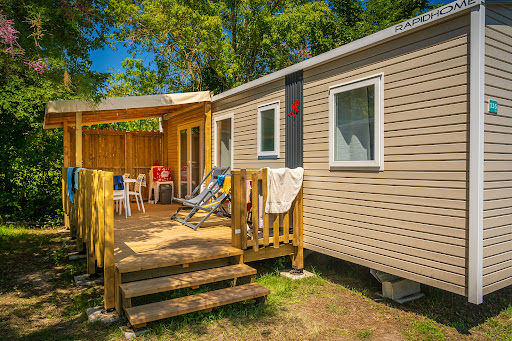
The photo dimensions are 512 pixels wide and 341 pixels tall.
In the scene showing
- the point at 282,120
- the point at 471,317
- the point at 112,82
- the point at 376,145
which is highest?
the point at 112,82

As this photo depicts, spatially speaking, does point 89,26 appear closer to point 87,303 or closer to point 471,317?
point 87,303

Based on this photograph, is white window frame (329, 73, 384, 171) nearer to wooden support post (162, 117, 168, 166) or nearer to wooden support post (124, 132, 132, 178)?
wooden support post (162, 117, 168, 166)

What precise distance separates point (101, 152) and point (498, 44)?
8336 mm

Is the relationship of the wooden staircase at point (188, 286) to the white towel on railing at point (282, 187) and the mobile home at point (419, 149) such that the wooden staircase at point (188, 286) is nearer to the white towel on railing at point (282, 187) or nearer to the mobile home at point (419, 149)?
the white towel on railing at point (282, 187)

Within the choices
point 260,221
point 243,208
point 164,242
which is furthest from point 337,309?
point 164,242

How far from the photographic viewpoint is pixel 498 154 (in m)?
3.26

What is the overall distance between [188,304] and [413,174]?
248 cm

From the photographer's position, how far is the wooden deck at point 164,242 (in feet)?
12.4

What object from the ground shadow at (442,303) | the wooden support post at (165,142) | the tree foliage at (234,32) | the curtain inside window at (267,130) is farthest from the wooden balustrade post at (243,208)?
the tree foliage at (234,32)

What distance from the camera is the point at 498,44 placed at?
326 cm

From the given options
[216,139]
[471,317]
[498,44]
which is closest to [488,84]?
[498,44]

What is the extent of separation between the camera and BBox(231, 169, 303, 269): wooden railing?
14.3 ft

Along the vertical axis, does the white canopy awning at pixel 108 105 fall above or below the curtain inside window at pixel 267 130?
above

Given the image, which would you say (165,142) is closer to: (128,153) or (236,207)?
(128,153)
